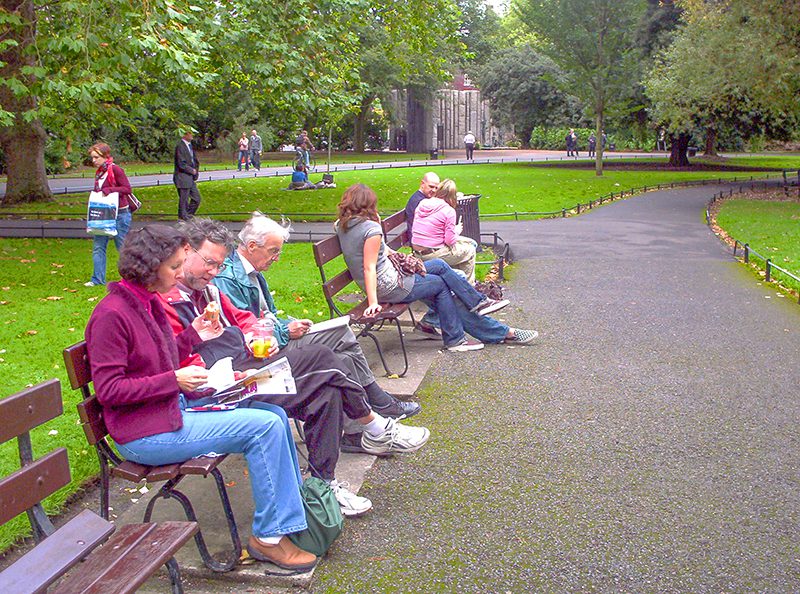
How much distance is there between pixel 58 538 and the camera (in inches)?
124

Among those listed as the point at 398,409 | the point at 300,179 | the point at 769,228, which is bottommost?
the point at 769,228

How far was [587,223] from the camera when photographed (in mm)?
19703

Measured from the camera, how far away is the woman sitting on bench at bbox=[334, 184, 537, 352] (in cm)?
716

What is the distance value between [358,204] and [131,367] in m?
3.53

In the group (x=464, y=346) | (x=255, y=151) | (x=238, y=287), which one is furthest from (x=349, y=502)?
(x=255, y=151)

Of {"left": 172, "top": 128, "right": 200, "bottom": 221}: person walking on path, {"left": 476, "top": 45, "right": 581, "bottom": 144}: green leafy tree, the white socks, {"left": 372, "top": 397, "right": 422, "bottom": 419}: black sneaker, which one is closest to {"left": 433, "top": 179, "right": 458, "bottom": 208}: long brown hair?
{"left": 372, "top": 397, "right": 422, "bottom": 419}: black sneaker

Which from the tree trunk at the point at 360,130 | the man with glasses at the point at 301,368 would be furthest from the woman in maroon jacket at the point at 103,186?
the tree trunk at the point at 360,130

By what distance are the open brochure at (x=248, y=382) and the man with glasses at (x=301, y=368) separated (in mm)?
93

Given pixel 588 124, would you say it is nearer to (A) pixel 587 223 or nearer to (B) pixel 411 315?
(A) pixel 587 223

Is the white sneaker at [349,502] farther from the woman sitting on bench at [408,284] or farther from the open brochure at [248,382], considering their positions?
the woman sitting on bench at [408,284]

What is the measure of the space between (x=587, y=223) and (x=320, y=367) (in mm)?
15620

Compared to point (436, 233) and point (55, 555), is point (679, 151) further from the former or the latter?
point (55, 555)

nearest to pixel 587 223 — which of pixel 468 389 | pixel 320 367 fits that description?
pixel 468 389

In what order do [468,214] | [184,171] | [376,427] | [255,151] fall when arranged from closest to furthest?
[376,427] → [468,214] → [184,171] → [255,151]
